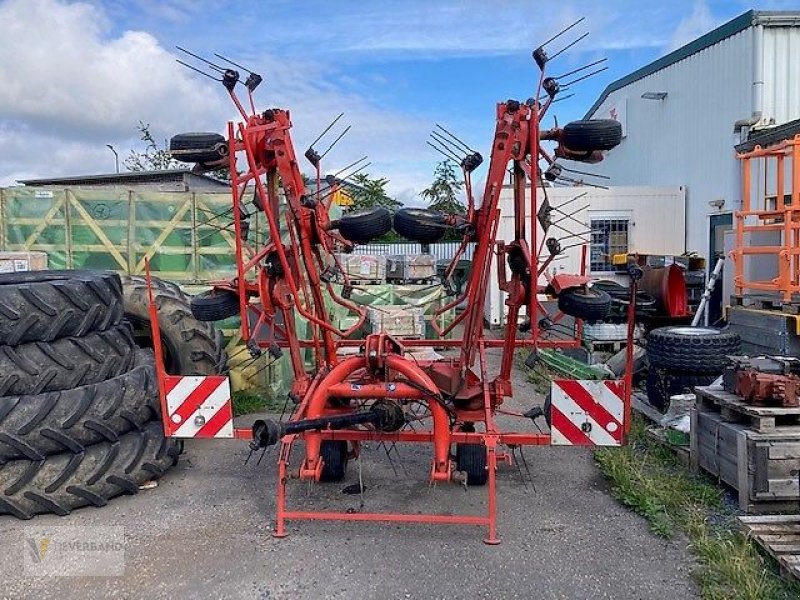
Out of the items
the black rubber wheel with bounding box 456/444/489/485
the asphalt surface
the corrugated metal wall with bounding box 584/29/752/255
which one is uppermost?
the corrugated metal wall with bounding box 584/29/752/255

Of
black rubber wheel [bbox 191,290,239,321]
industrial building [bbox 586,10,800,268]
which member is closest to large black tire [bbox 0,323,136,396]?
black rubber wheel [bbox 191,290,239,321]

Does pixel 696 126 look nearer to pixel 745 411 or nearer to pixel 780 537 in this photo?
pixel 745 411

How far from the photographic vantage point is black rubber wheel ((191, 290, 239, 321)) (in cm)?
477

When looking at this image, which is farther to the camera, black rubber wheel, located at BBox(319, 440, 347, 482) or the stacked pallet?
black rubber wheel, located at BBox(319, 440, 347, 482)

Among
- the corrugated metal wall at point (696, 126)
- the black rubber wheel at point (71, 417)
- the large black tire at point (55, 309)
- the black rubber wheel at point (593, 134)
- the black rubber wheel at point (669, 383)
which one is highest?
the corrugated metal wall at point (696, 126)

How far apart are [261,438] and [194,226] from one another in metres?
4.95

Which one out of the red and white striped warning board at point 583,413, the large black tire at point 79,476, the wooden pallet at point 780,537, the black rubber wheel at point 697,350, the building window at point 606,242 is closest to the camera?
the wooden pallet at point 780,537

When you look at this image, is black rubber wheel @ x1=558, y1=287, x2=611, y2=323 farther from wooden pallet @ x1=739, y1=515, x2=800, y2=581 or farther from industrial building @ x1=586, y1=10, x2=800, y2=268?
industrial building @ x1=586, y1=10, x2=800, y2=268

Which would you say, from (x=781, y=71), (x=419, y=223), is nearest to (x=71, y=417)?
(x=419, y=223)

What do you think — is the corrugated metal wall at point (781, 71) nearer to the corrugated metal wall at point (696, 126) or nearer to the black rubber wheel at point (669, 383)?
the corrugated metal wall at point (696, 126)

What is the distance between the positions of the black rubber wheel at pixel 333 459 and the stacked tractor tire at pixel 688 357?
329 centimetres

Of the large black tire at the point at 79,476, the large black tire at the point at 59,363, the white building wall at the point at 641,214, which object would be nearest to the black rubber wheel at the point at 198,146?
the large black tire at the point at 59,363

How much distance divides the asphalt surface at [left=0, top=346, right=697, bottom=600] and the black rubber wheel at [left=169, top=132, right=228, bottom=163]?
2.44m

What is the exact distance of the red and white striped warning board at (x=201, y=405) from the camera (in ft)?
15.7
